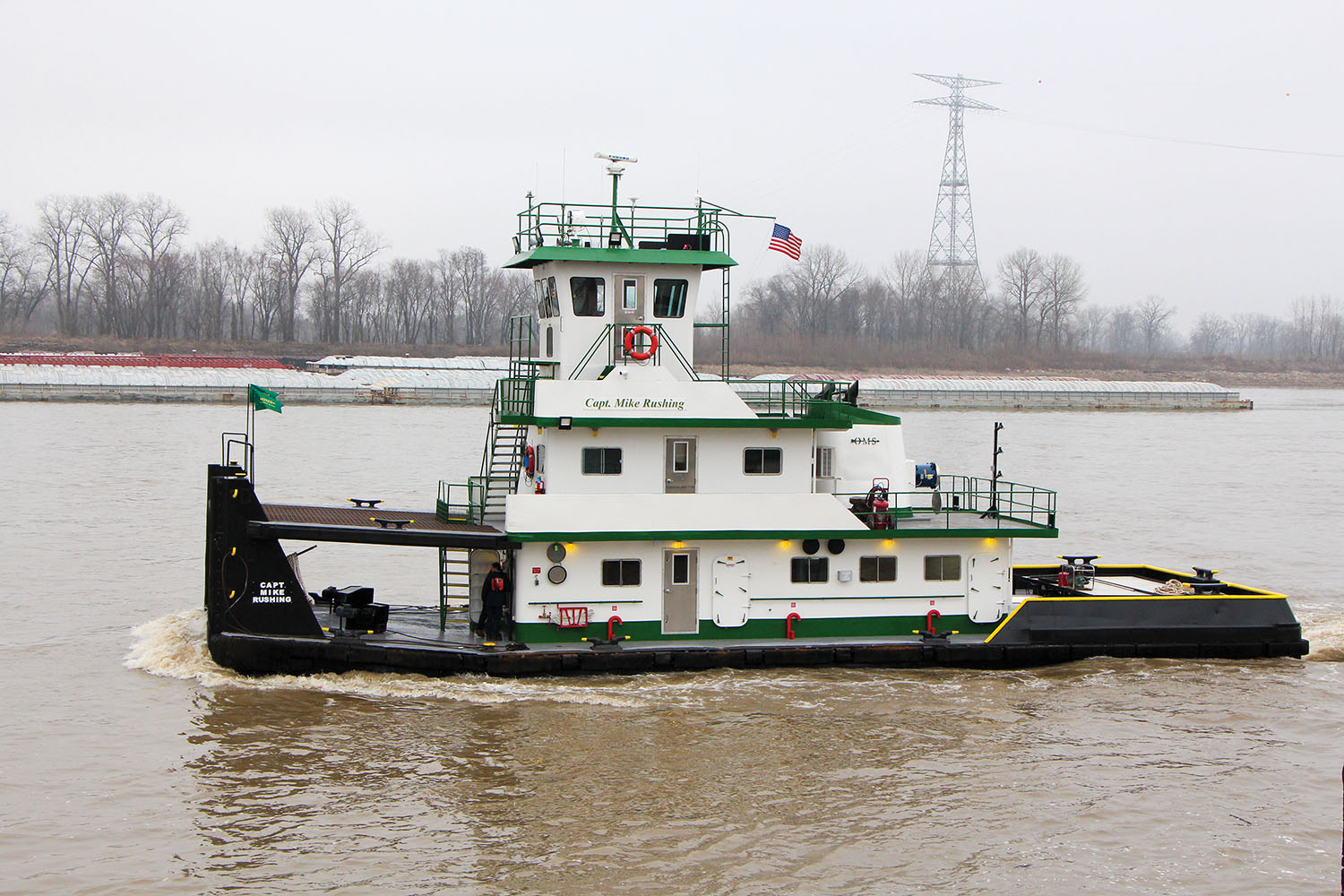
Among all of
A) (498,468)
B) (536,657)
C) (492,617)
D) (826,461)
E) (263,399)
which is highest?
(263,399)

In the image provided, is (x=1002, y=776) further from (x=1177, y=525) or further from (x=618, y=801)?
(x=1177, y=525)

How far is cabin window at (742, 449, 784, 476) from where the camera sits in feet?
58.6

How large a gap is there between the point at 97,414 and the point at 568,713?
175ft

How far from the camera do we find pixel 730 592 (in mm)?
17609

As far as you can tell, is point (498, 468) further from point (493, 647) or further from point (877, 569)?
point (877, 569)

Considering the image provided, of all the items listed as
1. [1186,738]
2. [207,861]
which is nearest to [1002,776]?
[1186,738]

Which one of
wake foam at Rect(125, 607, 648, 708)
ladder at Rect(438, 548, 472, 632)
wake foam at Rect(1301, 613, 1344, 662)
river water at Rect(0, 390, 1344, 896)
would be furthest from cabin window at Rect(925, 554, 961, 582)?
ladder at Rect(438, 548, 472, 632)

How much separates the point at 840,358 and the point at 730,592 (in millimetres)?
84686

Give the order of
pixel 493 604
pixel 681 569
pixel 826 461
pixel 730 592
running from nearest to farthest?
1. pixel 493 604
2. pixel 681 569
3. pixel 730 592
4. pixel 826 461

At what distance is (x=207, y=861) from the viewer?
1249 cm

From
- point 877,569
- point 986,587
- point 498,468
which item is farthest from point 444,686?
point 986,587

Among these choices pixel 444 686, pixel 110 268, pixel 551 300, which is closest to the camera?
pixel 444 686

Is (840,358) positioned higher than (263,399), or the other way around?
(840,358)

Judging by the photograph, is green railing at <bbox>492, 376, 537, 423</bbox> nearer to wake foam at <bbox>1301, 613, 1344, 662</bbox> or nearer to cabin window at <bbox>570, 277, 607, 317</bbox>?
cabin window at <bbox>570, 277, 607, 317</bbox>
